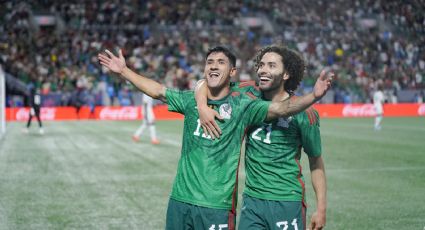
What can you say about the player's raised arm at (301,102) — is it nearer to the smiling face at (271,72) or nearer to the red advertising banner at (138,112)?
the smiling face at (271,72)

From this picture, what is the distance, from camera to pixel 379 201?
9.25 metres

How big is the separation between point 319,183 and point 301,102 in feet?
2.49

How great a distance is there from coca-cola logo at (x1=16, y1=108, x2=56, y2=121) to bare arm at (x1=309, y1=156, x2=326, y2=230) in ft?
97.6

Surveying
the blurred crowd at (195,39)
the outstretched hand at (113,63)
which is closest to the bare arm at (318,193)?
the outstretched hand at (113,63)

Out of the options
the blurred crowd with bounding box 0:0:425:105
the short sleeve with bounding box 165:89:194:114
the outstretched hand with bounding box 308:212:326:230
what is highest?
the blurred crowd with bounding box 0:0:425:105

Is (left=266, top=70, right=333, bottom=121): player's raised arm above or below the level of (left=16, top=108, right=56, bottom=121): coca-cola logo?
above

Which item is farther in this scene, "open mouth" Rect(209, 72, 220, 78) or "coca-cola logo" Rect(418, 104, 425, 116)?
"coca-cola logo" Rect(418, 104, 425, 116)

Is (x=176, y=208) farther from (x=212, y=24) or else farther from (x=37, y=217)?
(x=212, y=24)

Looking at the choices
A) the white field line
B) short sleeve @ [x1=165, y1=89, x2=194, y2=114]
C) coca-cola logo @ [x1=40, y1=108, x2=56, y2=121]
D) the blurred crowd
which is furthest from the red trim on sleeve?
coca-cola logo @ [x1=40, y1=108, x2=56, y2=121]

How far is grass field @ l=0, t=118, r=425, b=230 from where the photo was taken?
26.4ft

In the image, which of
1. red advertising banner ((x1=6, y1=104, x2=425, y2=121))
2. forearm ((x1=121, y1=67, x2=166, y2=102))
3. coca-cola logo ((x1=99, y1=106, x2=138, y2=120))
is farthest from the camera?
coca-cola logo ((x1=99, y1=106, x2=138, y2=120))

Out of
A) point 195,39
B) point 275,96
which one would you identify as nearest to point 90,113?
point 195,39

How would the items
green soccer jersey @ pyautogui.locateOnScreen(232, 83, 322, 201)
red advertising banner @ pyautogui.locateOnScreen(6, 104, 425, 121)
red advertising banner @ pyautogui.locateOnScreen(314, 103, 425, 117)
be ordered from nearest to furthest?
green soccer jersey @ pyautogui.locateOnScreen(232, 83, 322, 201), red advertising banner @ pyautogui.locateOnScreen(6, 104, 425, 121), red advertising banner @ pyautogui.locateOnScreen(314, 103, 425, 117)

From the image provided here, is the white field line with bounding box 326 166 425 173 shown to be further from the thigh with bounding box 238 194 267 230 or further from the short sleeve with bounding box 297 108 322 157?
the thigh with bounding box 238 194 267 230
